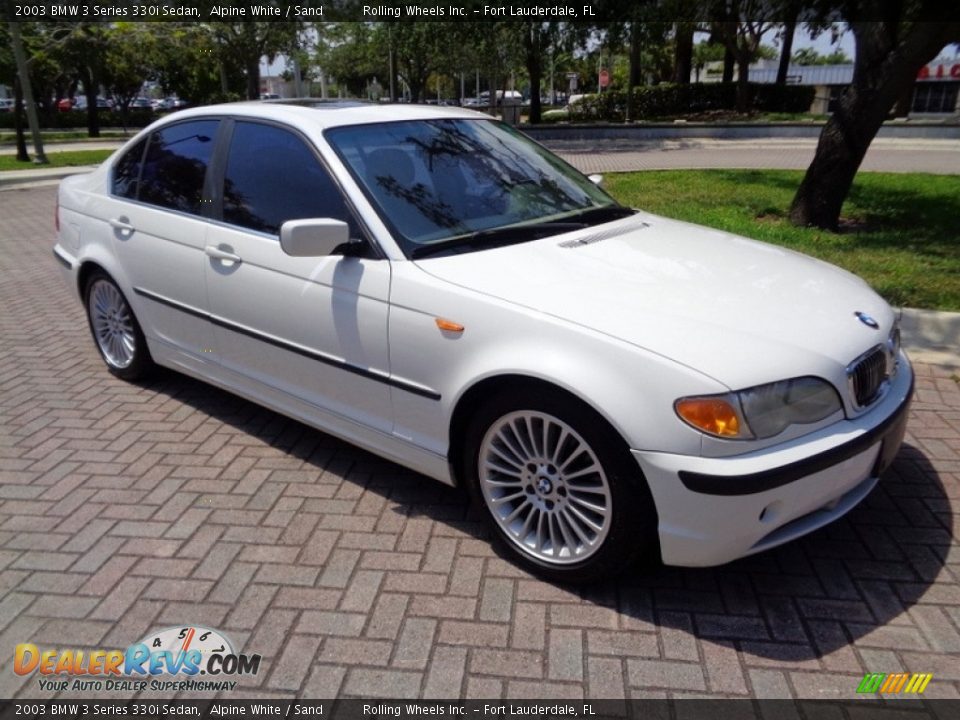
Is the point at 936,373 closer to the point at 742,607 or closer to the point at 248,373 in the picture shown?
the point at 742,607

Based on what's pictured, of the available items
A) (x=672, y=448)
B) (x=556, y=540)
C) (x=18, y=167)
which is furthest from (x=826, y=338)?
(x=18, y=167)

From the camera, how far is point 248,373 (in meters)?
3.90

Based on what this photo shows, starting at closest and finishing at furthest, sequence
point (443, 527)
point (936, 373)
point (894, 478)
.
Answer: point (443, 527), point (894, 478), point (936, 373)

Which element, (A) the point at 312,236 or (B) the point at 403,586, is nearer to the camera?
(B) the point at 403,586

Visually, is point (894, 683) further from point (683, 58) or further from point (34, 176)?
point (683, 58)

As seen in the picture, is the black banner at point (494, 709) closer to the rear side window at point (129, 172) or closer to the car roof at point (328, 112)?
the car roof at point (328, 112)

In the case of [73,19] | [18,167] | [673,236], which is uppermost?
[73,19]

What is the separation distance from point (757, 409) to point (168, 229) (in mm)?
3207

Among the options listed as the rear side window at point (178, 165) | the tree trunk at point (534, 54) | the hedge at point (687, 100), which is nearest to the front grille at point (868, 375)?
the rear side window at point (178, 165)

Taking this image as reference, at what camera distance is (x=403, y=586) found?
2.97m

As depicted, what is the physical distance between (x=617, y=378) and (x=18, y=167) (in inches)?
923

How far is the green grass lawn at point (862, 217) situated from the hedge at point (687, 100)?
1653cm

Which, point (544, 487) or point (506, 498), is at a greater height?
point (544, 487)

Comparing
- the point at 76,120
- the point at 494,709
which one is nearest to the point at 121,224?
the point at 494,709
